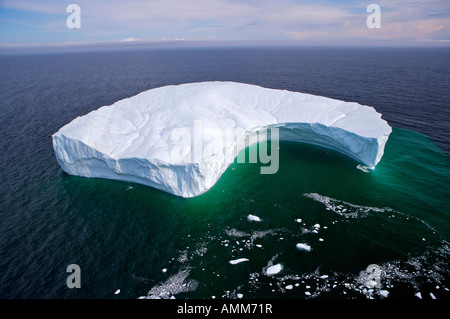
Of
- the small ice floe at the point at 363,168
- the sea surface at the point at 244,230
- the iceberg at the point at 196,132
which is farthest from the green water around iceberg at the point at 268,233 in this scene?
the iceberg at the point at 196,132

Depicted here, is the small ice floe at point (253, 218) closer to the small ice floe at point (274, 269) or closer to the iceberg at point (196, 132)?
the small ice floe at point (274, 269)

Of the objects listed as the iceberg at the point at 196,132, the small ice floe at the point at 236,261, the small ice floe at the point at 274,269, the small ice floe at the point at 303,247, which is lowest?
the small ice floe at the point at 274,269

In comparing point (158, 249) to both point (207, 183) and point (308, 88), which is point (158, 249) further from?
point (308, 88)

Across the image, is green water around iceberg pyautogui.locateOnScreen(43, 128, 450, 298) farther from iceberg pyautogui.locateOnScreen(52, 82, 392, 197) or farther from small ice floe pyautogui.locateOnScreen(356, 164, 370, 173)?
iceberg pyautogui.locateOnScreen(52, 82, 392, 197)

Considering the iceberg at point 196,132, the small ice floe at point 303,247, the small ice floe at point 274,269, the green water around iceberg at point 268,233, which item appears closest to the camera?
the green water around iceberg at point 268,233

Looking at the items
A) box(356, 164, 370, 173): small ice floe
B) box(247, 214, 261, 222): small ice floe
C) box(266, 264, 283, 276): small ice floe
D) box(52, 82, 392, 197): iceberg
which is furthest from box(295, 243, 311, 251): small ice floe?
box(356, 164, 370, 173): small ice floe

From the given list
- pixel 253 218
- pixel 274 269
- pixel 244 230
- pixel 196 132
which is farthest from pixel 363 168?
pixel 196 132
